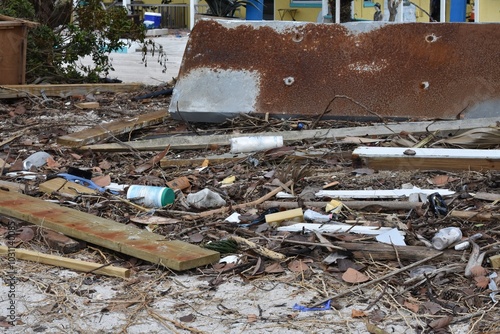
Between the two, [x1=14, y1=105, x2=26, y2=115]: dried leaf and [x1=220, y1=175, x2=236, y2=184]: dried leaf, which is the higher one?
[x1=14, y1=105, x2=26, y2=115]: dried leaf

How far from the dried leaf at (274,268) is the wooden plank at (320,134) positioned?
237 centimetres

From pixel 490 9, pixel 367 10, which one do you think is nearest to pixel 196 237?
pixel 490 9

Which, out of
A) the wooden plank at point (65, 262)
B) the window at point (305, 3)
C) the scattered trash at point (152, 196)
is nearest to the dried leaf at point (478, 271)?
the wooden plank at point (65, 262)

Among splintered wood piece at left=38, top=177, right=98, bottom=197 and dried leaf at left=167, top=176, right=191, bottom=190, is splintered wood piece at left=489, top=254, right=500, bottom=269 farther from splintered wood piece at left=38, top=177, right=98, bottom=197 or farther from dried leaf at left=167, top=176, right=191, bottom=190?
splintered wood piece at left=38, top=177, right=98, bottom=197

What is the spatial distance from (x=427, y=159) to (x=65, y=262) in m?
2.58

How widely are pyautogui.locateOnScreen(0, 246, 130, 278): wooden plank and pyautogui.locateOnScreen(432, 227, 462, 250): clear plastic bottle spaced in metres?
1.55

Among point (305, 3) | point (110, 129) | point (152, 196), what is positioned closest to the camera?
point (152, 196)

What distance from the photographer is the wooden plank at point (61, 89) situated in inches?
341

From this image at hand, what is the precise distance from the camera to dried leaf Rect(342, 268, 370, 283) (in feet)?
12.4

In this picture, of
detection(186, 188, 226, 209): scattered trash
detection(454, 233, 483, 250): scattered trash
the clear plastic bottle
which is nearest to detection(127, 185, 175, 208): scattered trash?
detection(186, 188, 226, 209): scattered trash

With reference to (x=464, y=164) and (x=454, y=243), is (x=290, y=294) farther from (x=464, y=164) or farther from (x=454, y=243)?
(x=464, y=164)

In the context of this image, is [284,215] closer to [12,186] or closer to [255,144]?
[255,144]

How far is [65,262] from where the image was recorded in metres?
4.12

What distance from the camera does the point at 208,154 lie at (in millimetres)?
6293
